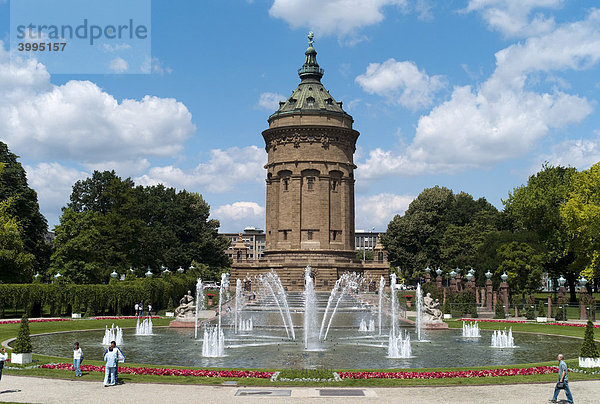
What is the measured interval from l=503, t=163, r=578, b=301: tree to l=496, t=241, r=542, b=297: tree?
47.4 inches

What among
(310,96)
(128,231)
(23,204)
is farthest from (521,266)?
(23,204)

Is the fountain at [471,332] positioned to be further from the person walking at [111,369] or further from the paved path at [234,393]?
the person walking at [111,369]

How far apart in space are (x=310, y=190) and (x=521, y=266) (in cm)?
2615

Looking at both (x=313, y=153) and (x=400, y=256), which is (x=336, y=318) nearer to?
(x=313, y=153)

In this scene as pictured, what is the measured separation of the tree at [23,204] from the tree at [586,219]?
49.3 meters

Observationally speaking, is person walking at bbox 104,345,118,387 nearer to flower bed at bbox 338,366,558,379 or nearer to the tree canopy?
flower bed at bbox 338,366,558,379

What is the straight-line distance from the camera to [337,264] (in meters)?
70.8

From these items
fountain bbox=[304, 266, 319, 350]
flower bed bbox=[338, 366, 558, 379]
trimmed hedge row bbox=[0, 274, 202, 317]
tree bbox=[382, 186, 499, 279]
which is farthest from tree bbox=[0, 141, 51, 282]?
tree bbox=[382, 186, 499, 279]

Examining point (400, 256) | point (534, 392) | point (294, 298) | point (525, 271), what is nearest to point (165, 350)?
point (534, 392)

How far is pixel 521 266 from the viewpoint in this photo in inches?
2468

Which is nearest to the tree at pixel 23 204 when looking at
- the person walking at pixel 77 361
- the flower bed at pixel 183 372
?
the flower bed at pixel 183 372

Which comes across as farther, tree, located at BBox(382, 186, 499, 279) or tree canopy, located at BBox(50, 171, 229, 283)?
tree, located at BBox(382, 186, 499, 279)

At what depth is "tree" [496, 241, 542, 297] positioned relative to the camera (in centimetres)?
6150

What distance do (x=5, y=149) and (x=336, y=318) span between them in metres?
38.8
